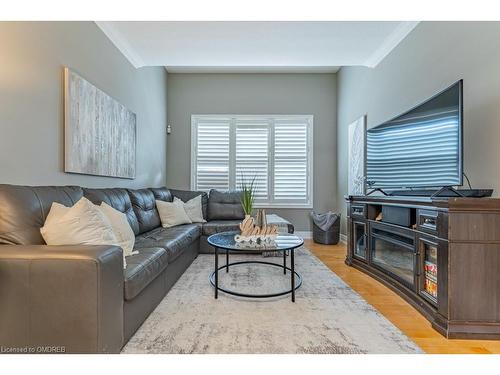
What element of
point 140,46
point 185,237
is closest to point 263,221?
point 185,237

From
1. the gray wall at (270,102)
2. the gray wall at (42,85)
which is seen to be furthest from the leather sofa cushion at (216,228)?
the gray wall at (270,102)

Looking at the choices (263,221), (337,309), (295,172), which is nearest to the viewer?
(337,309)

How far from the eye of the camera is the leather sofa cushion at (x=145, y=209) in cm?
321

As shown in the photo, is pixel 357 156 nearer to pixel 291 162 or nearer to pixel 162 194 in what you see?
pixel 291 162

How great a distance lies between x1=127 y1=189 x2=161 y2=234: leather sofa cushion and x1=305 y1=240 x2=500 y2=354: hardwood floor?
86.9 inches

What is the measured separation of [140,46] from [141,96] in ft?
2.74

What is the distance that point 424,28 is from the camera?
2.79 m

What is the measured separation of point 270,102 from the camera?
538 cm

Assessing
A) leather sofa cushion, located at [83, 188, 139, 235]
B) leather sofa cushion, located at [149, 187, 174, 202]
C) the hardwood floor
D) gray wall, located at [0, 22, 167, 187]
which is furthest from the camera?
leather sofa cushion, located at [149, 187, 174, 202]

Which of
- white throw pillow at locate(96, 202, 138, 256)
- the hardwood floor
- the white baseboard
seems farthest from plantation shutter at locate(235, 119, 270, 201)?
white throw pillow at locate(96, 202, 138, 256)

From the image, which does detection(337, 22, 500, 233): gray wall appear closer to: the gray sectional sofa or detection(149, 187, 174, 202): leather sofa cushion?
the gray sectional sofa

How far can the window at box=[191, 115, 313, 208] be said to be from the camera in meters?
5.37
